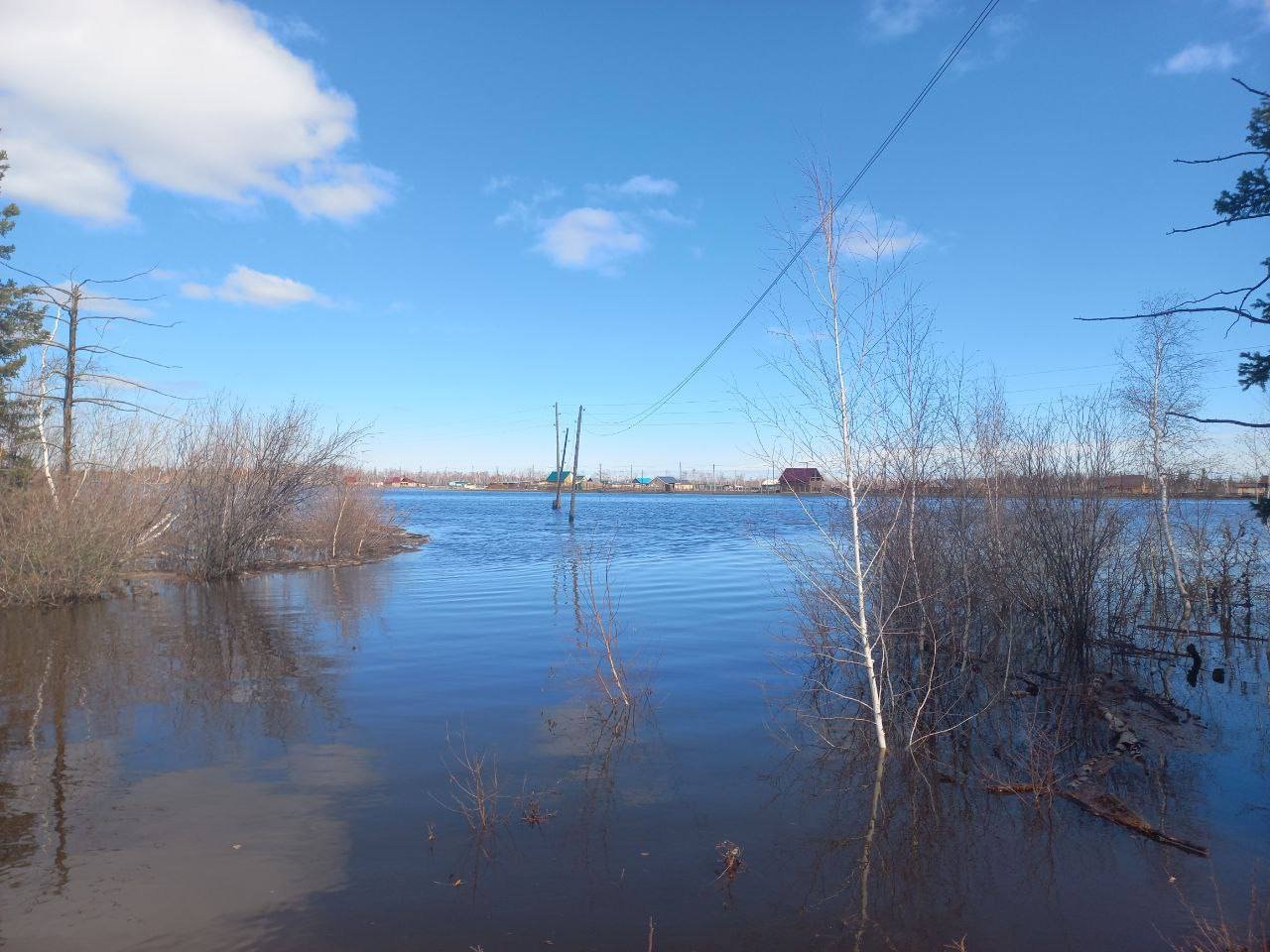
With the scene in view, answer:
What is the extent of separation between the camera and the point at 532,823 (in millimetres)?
5977

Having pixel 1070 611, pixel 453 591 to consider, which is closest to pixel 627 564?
pixel 453 591

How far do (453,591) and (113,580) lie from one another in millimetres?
7164

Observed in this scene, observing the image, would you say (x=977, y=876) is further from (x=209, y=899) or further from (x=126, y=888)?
(x=126, y=888)

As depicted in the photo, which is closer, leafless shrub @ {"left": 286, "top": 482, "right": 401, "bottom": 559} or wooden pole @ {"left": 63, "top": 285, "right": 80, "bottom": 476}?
wooden pole @ {"left": 63, "top": 285, "right": 80, "bottom": 476}

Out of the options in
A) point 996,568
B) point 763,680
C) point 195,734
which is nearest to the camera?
point 195,734

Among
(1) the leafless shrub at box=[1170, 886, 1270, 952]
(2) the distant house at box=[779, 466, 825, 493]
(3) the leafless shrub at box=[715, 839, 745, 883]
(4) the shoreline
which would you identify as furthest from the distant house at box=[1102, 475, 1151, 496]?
(4) the shoreline

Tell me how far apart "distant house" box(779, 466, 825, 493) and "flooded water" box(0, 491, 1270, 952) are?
103 inches

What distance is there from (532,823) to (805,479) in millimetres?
4082

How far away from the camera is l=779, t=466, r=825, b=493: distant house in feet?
25.2

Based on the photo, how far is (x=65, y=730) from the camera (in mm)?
7957

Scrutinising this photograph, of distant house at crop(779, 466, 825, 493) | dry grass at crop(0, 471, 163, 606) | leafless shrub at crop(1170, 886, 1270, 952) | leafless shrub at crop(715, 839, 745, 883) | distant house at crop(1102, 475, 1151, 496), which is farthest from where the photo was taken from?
dry grass at crop(0, 471, 163, 606)

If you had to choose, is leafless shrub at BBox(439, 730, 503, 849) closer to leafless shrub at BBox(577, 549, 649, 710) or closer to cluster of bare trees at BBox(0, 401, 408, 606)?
leafless shrub at BBox(577, 549, 649, 710)

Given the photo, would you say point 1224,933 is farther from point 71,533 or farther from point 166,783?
point 71,533

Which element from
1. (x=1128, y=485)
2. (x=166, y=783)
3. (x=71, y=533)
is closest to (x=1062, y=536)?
(x=1128, y=485)
